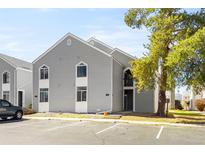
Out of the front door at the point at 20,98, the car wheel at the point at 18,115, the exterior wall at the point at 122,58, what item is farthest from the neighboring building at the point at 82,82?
the car wheel at the point at 18,115

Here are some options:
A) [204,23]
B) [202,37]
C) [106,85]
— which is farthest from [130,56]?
[202,37]

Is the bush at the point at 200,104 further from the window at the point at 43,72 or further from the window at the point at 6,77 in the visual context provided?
the window at the point at 6,77

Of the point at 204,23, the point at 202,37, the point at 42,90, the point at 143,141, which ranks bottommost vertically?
the point at 143,141

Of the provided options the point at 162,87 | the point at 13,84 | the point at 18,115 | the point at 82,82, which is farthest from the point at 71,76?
the point at 162,87

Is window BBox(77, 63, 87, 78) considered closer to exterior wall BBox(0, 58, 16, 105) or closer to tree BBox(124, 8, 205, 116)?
tree BBox(124, 8, 205, 116)

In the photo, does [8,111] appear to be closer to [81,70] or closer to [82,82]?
[82,82]

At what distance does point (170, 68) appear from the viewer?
963 inches

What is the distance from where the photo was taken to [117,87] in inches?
1303

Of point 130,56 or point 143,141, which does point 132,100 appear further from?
point 143,141

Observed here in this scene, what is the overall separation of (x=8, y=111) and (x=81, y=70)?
32.8ft

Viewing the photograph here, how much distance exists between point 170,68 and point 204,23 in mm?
5516

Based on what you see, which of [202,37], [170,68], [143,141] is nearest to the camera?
[143,141]

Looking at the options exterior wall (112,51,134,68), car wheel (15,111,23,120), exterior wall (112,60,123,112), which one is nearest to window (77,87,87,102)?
exterior wall (112,60,123,112)

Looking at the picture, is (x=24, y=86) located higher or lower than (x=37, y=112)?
higher
